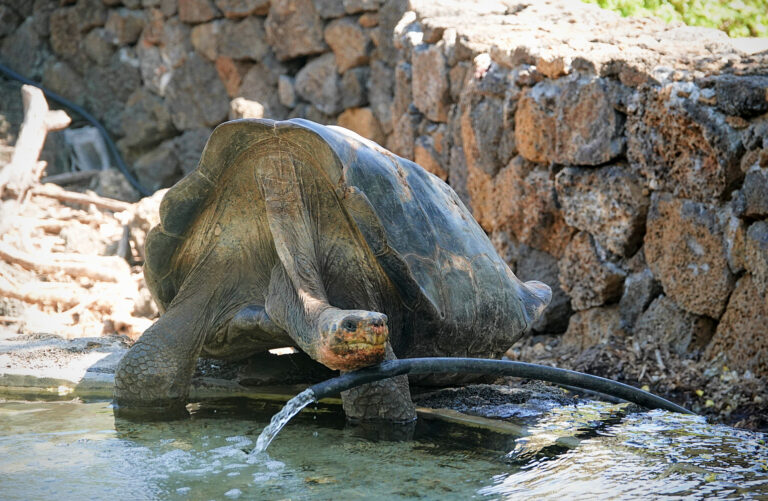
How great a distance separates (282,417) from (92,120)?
9295 mm

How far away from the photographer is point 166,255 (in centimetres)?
362

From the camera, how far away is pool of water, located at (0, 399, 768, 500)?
2.53m

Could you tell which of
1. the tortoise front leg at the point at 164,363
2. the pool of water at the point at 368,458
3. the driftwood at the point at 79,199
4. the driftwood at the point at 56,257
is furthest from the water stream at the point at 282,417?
the driftwood at the point at 79,199

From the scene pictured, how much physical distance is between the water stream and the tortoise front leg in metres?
0.76

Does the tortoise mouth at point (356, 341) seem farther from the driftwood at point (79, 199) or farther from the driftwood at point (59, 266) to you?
the driftwood at point (79, 199)

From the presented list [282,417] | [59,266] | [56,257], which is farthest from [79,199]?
[282,417]

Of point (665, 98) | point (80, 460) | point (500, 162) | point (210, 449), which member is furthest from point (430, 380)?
point (500, 162)

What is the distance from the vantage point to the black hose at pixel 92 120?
10781 millimetres

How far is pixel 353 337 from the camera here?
8.90 ft

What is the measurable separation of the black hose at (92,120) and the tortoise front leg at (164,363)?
7.36 metres

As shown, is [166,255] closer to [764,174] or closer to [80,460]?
[80,460]

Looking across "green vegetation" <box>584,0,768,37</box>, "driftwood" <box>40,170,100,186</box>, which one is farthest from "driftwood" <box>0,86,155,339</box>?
"green vegetation" <box>584,0,768,37</box>

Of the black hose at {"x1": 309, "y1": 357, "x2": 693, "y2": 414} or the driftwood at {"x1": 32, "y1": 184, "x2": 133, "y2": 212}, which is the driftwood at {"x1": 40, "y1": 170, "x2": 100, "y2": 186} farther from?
the black hose at {"x1": 309, "y1": 357, "x2": 693, "y2": 414}

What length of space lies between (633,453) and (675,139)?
7.02ft
